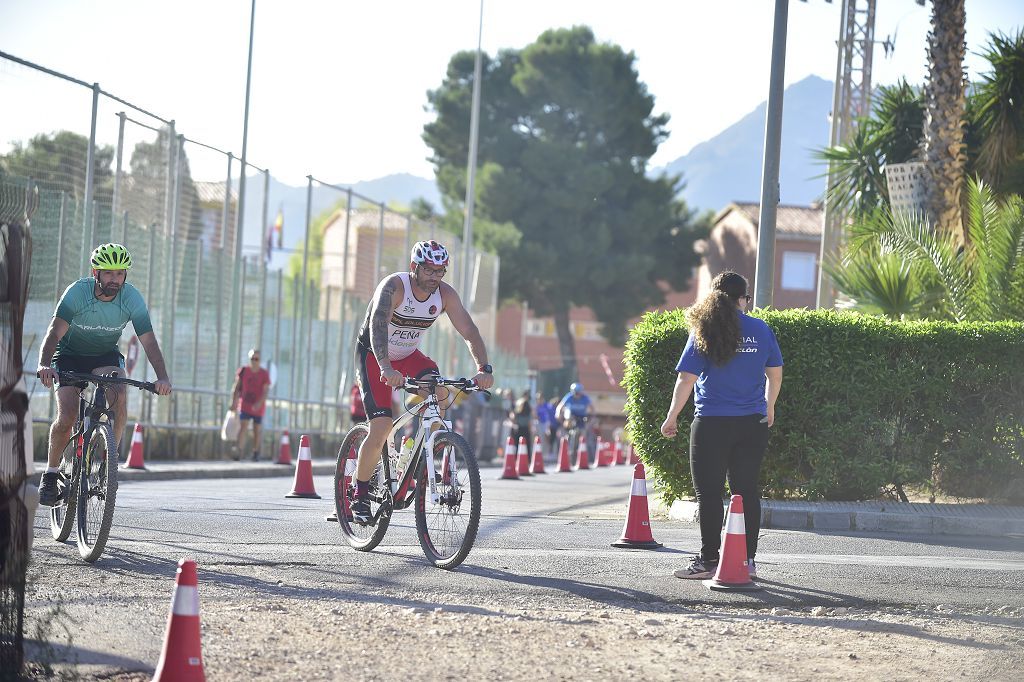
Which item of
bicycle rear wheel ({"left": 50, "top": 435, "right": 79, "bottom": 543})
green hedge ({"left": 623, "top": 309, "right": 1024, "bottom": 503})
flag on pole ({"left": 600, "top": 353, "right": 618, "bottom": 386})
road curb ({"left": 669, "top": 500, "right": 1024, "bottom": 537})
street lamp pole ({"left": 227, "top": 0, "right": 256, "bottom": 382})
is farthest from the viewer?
flag on pole ({"left": 600, "top": 353, "right": 618, "bottom": 386})

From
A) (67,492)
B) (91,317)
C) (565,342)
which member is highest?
(565,342)

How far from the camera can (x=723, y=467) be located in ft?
27.5

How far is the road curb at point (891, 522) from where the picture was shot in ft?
38.5

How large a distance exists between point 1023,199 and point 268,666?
1308 cm

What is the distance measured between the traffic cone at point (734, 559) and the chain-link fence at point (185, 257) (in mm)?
6555

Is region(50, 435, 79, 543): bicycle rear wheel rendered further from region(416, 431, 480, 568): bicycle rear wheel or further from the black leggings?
the black leggings

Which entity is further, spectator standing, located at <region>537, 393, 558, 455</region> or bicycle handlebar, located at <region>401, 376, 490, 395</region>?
spectator standing, located at <region>537, 393, 558, 455</region>

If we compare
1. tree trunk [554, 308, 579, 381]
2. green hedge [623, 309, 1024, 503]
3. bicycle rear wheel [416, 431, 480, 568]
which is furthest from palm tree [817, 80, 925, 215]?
tree trunk [554, 308, 579, 381]

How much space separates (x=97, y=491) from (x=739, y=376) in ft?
11.8

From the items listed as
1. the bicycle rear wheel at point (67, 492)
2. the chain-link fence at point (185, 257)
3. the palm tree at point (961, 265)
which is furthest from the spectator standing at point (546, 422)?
the bicycle rear wheel at point (67, 492)

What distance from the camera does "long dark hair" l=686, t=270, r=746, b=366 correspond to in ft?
27.1

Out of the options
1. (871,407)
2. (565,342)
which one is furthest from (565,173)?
(871,407)

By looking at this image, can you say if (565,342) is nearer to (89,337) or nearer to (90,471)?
(89,337)

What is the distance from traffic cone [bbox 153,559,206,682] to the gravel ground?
501mm
